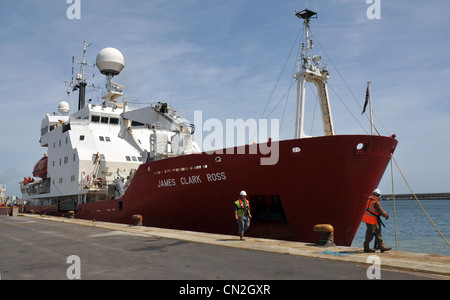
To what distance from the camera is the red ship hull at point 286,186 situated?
12.6 meters

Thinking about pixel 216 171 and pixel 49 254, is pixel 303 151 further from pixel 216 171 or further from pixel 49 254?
pixel 49 254

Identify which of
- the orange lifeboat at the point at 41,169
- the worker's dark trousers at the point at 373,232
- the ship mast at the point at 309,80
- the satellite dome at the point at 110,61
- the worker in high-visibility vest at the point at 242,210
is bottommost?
the worker's dark trousers at the point at 373,232

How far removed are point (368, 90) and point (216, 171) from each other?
23.0ft

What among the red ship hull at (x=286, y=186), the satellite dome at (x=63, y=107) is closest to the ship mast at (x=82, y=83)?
the satellite dome at (x=63, y=107)

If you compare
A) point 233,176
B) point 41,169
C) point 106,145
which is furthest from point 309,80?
point 41,169

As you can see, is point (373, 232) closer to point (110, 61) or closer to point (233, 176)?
point (233, 176)

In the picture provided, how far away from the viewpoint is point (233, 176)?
46.9 ft

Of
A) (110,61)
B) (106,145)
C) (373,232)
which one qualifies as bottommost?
(373,232)

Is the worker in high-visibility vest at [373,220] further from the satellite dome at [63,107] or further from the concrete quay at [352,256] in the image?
the satellite dome at [63,107]

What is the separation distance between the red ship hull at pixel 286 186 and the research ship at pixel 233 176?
3 centimetres

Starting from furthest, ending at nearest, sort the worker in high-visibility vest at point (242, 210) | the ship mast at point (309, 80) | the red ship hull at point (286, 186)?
the ship mast at point (309, 80)
the red ship hull at point (286, 186)
the worker in high-visibility vest at point (242, 210)

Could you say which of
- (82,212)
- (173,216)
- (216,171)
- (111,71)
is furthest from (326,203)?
(111,71)

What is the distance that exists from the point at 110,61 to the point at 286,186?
23.3 metres

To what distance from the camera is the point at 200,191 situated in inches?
606
